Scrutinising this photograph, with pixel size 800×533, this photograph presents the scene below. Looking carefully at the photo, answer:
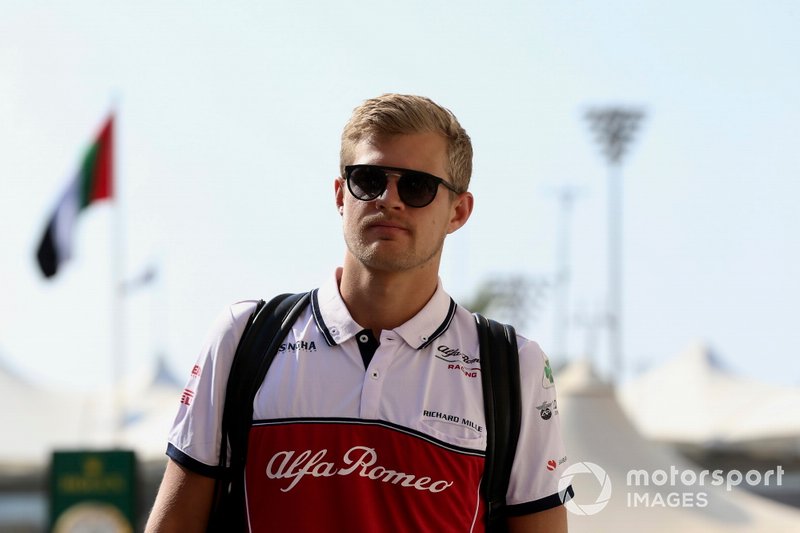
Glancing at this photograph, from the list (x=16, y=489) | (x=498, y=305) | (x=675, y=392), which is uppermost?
(x=498, y=305)

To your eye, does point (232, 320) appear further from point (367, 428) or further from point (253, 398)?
point (367, 428)

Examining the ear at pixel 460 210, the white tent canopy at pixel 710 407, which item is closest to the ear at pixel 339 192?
the ear at pixel 460 210

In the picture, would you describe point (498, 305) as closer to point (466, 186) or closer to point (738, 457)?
point (738, 457)

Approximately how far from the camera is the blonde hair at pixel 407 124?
262 centimetres

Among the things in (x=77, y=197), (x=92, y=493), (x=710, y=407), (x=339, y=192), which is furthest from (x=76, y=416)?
(x=339, y=192)

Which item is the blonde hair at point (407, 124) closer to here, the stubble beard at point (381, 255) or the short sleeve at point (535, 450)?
the stubble beard at point (381, 255)

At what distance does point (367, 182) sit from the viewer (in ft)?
8.64

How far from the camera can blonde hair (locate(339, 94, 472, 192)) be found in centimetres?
262

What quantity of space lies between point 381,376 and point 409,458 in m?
0.17

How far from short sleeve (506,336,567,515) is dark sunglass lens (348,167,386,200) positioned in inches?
17.3

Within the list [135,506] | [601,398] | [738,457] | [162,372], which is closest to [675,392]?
[738,457]

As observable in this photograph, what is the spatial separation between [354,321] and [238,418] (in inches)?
12.0

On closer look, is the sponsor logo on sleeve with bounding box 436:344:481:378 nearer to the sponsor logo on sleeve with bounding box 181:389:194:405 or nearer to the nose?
the nose

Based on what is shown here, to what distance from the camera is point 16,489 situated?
41.5 meters
